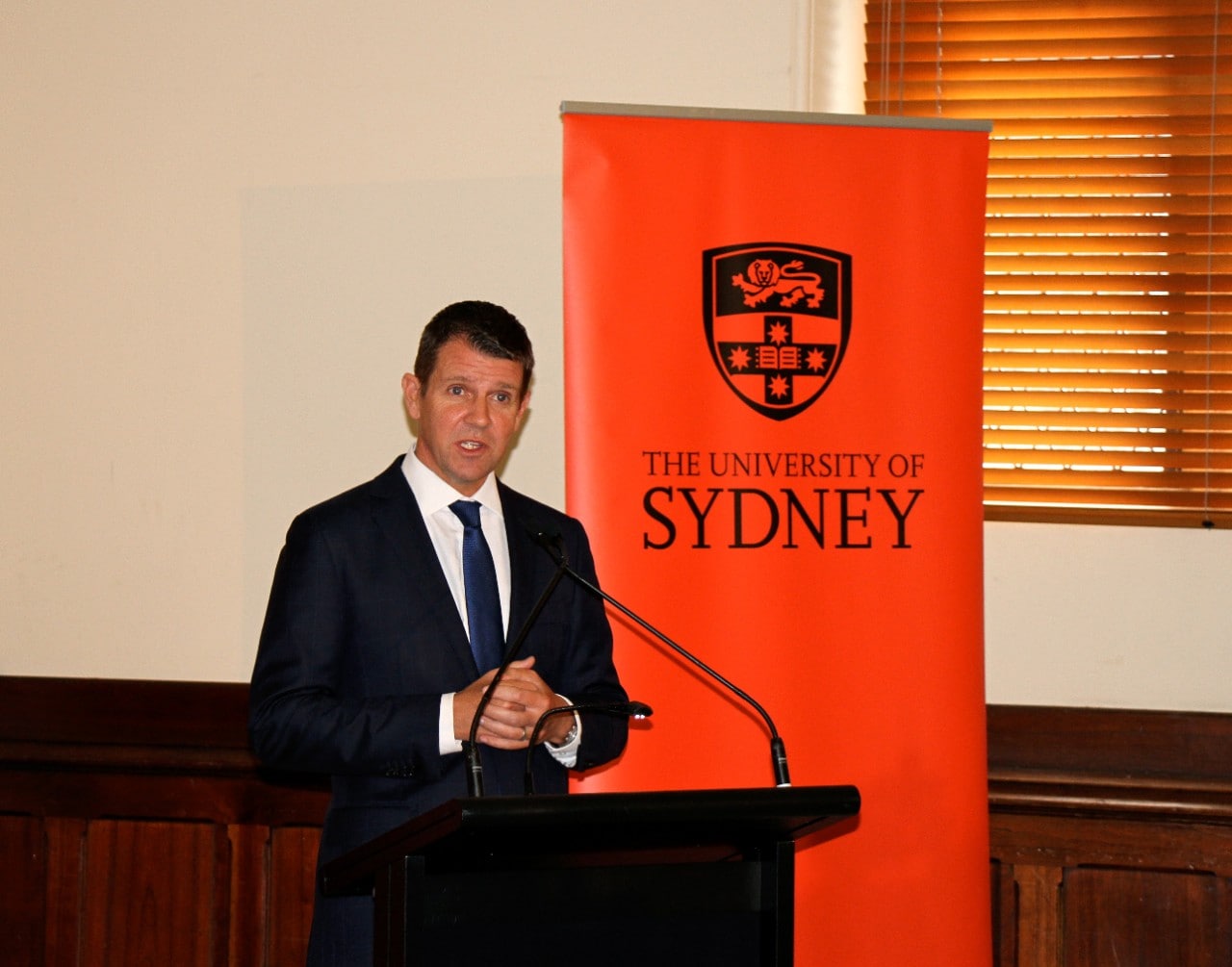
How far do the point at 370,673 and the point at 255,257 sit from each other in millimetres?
1683

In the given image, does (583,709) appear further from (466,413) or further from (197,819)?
(197,819)

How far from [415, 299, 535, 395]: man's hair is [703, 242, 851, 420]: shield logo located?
0.58 metres

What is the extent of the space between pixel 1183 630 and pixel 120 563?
8.89 ft

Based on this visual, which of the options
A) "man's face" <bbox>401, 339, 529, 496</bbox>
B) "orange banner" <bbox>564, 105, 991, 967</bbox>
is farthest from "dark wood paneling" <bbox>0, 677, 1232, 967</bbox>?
"man's face" <bbox>401, 339, 529, 496</bbox>

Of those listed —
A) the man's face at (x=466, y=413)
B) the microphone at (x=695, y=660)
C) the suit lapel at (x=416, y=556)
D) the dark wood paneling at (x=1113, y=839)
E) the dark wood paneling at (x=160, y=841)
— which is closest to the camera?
the microphone at (x=695, y=660)

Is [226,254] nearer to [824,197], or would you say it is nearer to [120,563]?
[120,563]

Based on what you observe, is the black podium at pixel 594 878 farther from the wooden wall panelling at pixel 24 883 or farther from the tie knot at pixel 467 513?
the wooden wall panelling at pixel 24 883

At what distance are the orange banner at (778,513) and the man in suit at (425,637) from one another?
15.0 inches

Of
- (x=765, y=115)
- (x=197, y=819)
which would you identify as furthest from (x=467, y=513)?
(x=197, y=819)

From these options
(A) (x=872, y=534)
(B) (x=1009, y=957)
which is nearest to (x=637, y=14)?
(A) (x=872, y=534)

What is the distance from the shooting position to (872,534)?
2855 millimetres

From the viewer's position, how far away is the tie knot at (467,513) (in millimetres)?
2365

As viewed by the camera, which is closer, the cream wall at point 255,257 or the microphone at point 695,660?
the microphone at point 695,660

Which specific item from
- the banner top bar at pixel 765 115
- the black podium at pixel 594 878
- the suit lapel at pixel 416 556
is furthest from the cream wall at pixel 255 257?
the black podium at pixel 594 878
